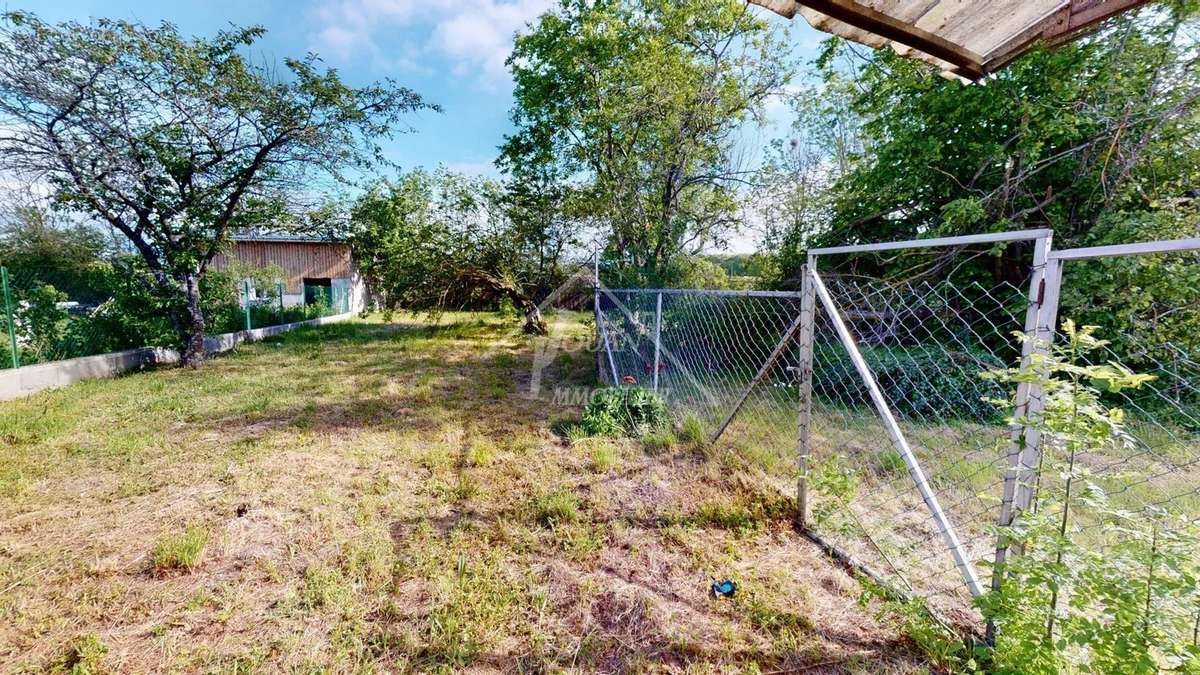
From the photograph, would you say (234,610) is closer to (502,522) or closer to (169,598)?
(169,598)

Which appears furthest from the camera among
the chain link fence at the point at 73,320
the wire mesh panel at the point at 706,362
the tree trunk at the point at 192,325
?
the tree trunk at the point at 192,325

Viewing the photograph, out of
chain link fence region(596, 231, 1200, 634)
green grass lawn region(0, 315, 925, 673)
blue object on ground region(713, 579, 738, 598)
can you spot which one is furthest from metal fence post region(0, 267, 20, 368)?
blue object on ground region(713, 579, 738, 598)

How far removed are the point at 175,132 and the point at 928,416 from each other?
1022 centimetres

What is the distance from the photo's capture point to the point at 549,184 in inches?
370

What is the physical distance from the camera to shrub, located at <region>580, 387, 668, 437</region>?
13.0ft

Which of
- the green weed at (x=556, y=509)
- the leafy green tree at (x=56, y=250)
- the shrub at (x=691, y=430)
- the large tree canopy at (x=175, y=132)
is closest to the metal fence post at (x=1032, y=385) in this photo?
the green weed at (x=556, y=509)

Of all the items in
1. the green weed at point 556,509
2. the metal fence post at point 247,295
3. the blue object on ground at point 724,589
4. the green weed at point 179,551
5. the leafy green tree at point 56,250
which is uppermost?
the leafy green tree at point 56,250

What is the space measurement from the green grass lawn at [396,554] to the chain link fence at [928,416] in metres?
0.41

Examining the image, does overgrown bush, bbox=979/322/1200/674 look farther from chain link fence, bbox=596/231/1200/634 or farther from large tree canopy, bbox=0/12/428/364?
large tree canopy, bbox=0/12/428/364

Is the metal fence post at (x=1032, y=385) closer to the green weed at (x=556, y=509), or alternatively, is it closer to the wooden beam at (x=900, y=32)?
the wooden beam at (x=900, y=32)

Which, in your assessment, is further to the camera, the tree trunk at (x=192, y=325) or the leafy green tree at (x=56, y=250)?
the tree trunk at (x=192, y=325)

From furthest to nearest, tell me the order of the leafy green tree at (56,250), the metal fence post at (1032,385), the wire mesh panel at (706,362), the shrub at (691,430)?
the leafy green tree at (56,250) < the wire mesh panel at (706,362) < the shrub at (691,430) < the metal fence post at (1032,385)

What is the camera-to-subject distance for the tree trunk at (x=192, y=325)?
6.53 meters

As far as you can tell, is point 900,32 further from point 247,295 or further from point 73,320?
point 247,295
